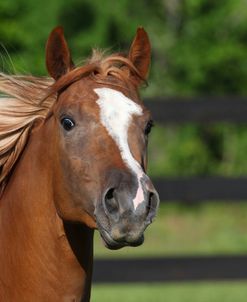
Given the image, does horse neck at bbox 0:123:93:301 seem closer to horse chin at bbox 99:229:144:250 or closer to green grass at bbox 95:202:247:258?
horse chin at bbox 99:229:144:250

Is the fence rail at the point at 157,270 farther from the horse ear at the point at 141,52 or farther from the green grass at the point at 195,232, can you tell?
the horse ear at the point at 141,52

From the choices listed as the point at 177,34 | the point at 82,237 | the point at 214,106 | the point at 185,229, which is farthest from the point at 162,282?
the point at 177,34

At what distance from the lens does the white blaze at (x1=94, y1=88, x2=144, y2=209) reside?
340 cm

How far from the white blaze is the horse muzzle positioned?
0.09 m

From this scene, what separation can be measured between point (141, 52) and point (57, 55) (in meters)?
0.39

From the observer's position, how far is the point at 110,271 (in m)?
8.05

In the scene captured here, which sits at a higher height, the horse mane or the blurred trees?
the horse mane

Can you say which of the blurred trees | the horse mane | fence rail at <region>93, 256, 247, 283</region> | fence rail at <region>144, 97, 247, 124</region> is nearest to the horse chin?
the horse mane

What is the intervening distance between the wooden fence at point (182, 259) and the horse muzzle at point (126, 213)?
4.65m

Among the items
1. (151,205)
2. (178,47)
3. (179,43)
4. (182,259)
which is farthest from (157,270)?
(179,43)

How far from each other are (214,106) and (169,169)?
28.8 feet

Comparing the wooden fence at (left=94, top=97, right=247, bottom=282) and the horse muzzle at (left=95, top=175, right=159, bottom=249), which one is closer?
the horse muzzle at (left=95, top=175, right=159, bottom=249)

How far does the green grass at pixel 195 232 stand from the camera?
12.0 m

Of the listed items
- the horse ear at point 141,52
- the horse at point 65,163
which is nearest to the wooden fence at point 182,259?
the horse ear at point 141,52
